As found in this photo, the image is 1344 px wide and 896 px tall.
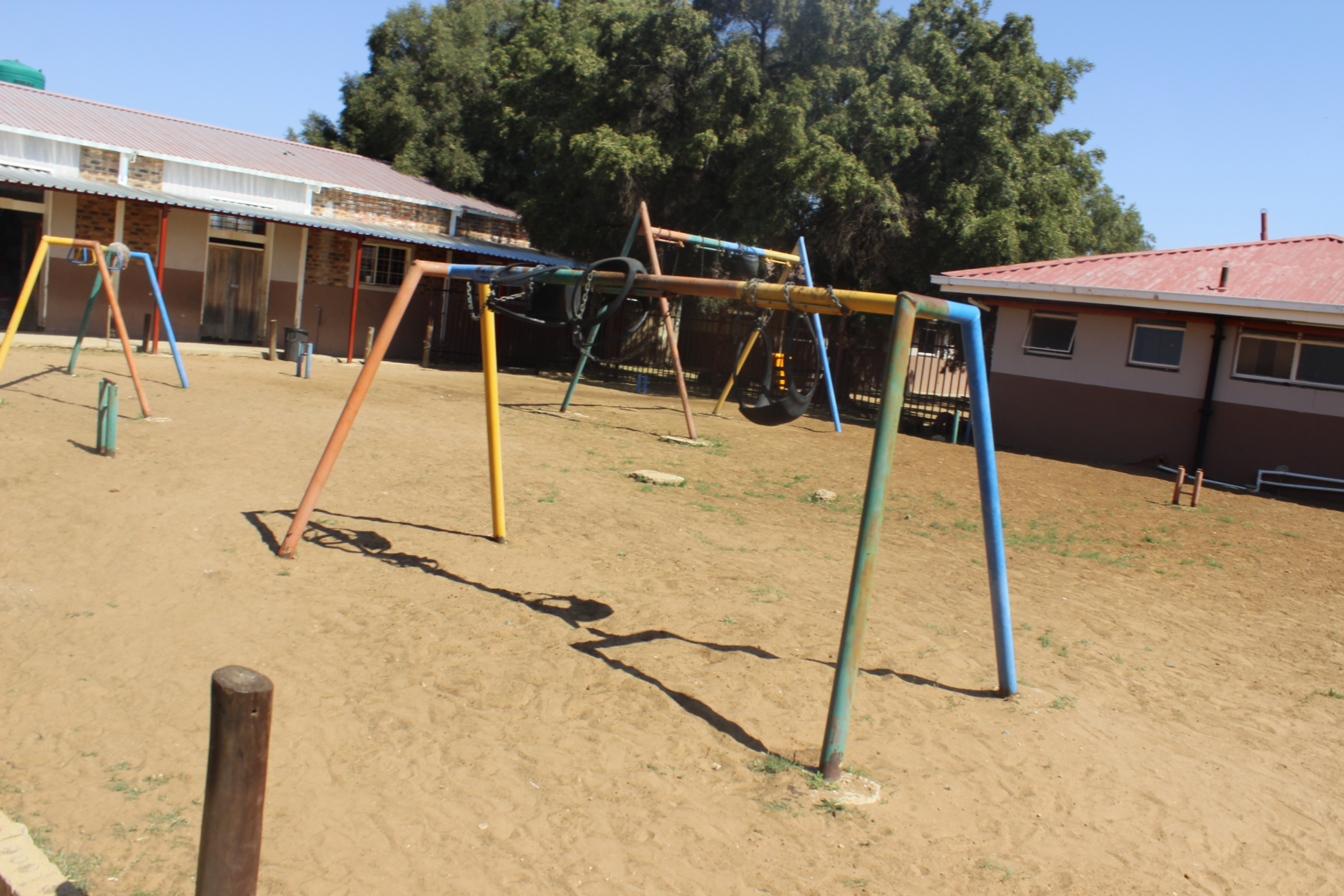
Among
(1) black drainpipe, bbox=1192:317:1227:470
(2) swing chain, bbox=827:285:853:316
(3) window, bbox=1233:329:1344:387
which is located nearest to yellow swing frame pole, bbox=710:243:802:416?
(2) swing chain, bbox=827:285:853:316

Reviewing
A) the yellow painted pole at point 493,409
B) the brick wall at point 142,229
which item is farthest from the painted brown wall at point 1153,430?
the brick wall at point 142,229

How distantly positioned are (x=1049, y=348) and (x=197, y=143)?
19.0 meters

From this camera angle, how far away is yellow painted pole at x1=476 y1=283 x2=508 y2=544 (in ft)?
22.1

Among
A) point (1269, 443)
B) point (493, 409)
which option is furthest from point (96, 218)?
point (1269, 443)

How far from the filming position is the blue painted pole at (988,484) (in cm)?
458

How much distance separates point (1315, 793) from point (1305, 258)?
15.5 m

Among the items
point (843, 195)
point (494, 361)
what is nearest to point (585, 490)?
point (494, 361)

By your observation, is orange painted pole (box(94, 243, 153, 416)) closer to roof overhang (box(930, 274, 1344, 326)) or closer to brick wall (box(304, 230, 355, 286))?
brick wall (box(304, 230, 355, 286))

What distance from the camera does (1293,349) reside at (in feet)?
48.9

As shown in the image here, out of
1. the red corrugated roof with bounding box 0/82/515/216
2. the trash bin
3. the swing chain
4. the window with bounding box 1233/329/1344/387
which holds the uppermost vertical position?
the red corrugated roof with bounding box 0/82/515/216

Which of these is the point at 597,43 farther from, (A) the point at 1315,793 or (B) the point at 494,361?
(A) the point at 1315,793

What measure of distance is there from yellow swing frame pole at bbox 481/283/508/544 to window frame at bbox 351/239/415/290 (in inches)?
671

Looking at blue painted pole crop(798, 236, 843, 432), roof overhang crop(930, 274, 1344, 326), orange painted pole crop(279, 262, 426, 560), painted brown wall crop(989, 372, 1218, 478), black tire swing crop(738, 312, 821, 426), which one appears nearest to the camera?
black tire swing crop(738, 312, 821, 426)

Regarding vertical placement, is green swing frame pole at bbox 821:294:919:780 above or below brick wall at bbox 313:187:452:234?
below
